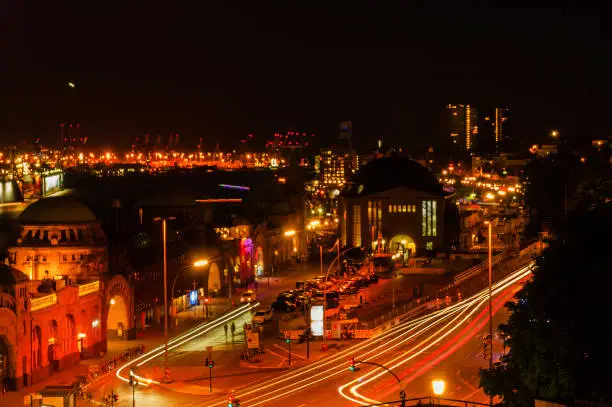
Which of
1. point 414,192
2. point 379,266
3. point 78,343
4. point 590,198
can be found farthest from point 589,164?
point 78,343

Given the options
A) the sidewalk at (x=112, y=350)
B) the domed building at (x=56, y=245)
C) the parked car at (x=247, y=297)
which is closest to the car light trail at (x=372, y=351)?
the sidewalk at (x=112, y=350)

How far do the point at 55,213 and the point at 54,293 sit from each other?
9.23 m

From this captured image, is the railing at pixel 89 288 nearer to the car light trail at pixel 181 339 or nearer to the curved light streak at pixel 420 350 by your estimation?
the car light trail at pixel 181 339

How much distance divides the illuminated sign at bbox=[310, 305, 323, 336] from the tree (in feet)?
95.2

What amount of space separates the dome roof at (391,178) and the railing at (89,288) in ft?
218

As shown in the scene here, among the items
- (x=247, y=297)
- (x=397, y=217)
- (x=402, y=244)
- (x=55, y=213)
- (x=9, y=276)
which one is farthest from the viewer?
(x=402, y=244)

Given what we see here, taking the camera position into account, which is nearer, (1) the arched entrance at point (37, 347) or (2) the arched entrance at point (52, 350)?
(1) the arched entrance at point (37, 347)

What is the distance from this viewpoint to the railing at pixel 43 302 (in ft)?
182

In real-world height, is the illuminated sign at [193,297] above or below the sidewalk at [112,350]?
above

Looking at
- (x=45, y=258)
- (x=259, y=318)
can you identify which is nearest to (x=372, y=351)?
(x=259, y=318)

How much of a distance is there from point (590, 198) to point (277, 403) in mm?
62069

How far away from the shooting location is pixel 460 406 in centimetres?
4222

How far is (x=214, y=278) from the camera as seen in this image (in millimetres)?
91000

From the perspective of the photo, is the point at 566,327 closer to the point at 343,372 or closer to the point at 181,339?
the point at 343,372
